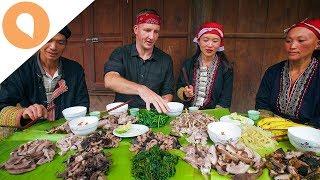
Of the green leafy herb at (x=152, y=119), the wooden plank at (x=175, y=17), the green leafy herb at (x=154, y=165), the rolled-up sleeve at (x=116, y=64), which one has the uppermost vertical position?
the wooden plank at (x=175, y=17)

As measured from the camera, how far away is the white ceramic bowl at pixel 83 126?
2.33 meters

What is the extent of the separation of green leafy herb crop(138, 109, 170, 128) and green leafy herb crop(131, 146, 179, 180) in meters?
0.66

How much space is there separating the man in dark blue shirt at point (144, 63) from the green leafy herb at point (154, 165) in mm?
1845

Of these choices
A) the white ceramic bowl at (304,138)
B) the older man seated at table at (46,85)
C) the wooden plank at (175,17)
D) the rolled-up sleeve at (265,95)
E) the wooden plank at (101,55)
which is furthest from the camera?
the wooden plank at (101,55)

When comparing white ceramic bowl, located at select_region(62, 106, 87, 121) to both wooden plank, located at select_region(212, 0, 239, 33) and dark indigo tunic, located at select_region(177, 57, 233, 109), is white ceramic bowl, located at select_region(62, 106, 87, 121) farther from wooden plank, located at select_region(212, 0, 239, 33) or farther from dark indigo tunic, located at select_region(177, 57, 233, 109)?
wooden plank, located at select_region(212, 0, 239, 33)

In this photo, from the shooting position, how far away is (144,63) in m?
4.23

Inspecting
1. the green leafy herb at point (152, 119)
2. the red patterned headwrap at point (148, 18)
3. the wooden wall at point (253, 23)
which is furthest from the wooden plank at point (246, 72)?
the green leafy herb at point (152, 119)

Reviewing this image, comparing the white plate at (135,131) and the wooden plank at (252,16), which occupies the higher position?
the wooden plank at (252,16)

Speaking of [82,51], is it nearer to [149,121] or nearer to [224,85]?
[224,85]

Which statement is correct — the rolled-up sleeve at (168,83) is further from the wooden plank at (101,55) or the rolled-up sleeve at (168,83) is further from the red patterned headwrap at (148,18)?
the wooden plank at (101,55)

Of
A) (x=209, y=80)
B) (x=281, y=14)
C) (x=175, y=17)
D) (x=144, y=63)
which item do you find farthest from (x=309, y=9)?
(x=144, y=63)

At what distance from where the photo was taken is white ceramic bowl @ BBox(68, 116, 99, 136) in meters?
2.33

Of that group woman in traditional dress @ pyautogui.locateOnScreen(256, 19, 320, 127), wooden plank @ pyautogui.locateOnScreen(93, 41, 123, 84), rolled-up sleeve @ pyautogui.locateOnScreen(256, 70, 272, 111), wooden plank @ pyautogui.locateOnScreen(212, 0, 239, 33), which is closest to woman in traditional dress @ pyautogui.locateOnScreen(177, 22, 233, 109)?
rolled-up sleeve @ pyautogui.locateOnScreen(256, 70, 272, 111)

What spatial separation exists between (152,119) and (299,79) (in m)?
2.12
